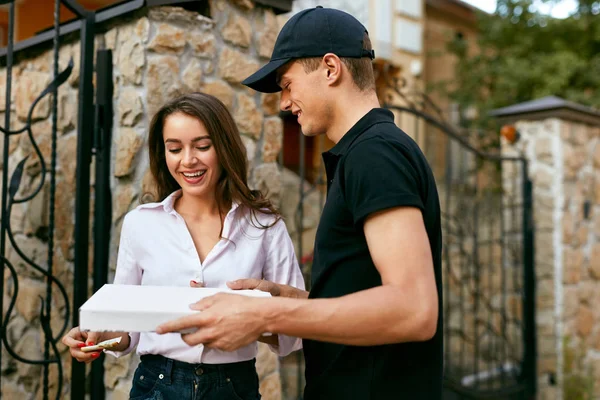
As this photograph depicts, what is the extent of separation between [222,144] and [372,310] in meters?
0.88

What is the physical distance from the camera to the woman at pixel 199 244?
1.83 metres

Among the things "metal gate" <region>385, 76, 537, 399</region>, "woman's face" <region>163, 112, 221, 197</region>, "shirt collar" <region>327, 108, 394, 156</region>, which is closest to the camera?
"shirt collar" <region>327, 108, 394, 156</region>

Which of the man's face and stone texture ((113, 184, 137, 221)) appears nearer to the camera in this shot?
the man's face

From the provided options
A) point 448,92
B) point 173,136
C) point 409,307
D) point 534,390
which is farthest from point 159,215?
point 448,92

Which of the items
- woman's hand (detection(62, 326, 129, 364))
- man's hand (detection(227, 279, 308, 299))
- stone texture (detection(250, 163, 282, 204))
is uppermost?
stone texture (detection(250, 163, 282, 204))

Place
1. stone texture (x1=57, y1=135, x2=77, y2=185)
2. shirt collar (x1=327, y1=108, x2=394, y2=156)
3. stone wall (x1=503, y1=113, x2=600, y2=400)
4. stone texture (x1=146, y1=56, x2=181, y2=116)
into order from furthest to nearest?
stone wall (x1=503, y1=113, x2=600, y2=400) < stone texture (x1=57, y1=135, x2=77, y2=185) < stone texture (x1=146, y1=56, x2=181, y2=116) < shirt collar (x1=327, y1=108, x2=394, y2=156)

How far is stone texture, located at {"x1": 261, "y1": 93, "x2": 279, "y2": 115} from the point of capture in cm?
291

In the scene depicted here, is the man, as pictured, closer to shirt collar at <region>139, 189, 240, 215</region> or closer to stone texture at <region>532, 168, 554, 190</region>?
shirt collar at <region>139, 189, 240, 215</region>

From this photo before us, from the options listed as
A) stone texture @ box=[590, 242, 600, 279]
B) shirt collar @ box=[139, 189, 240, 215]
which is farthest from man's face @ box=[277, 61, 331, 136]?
stone texture @ box=[590, 242, 600, 279]

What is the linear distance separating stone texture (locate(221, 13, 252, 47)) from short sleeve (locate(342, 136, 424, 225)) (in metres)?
1.55

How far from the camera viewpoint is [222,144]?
197cm

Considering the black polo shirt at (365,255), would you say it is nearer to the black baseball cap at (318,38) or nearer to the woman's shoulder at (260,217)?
the black baseball cap at (318,38)

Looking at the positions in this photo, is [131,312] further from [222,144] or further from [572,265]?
[572,265]

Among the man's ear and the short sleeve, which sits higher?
the man's ear
